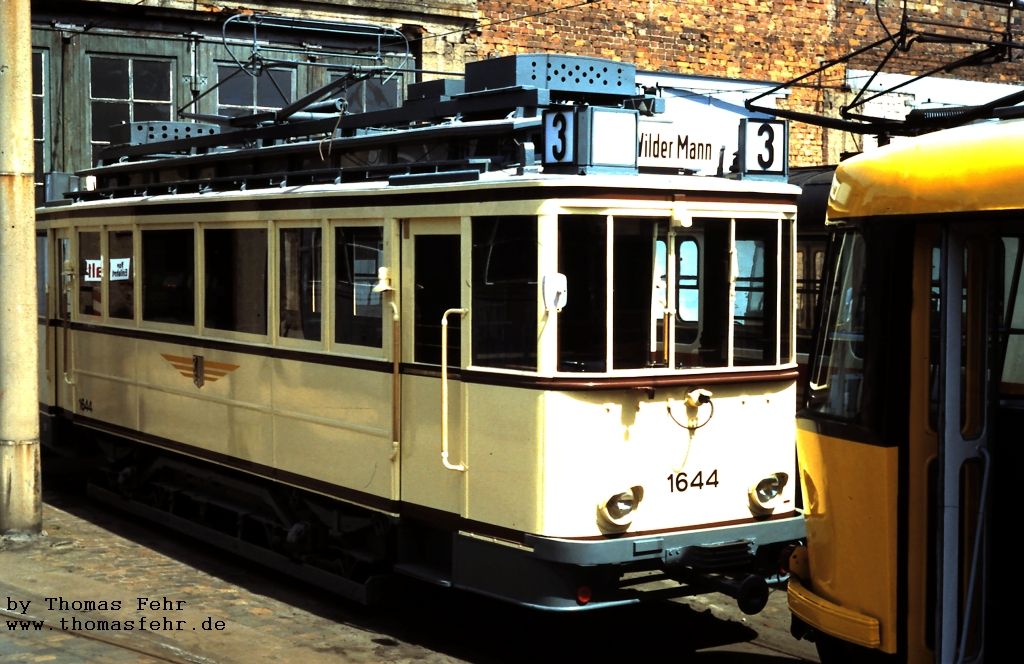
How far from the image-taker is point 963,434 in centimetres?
571

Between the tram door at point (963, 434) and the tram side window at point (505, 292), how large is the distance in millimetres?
2389

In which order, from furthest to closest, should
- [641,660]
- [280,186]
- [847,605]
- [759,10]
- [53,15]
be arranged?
[759,10] < [53,15] < [280,186] < [641,660] < [847,605]

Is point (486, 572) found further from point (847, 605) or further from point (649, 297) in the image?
point (847, 605)

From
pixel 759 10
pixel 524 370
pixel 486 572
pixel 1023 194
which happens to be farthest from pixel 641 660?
pixel 759 10

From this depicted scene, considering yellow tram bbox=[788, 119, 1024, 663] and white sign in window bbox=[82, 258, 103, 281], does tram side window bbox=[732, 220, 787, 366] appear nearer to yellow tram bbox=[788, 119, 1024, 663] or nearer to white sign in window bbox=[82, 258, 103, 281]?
yellow tram bbox=[788, 119, 1024, 663]

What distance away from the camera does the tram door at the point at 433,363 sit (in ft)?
26.3

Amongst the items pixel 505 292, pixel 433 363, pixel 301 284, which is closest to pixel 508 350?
pixel 505 292

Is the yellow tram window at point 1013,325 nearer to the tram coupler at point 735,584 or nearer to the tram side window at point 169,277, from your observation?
the tram coupler at point 735,584

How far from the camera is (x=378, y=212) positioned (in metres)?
8.59

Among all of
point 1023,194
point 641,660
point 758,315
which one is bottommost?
point 641,660

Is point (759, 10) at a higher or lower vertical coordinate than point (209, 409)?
higher

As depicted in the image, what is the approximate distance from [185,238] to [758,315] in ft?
14.9

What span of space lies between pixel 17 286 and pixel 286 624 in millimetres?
3568

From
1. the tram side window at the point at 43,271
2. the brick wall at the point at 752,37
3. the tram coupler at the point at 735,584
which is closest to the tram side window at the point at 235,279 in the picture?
the tram coupler at the point at 735,584
